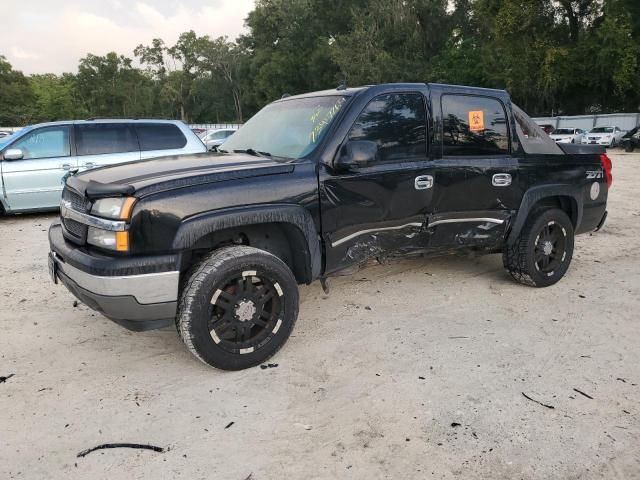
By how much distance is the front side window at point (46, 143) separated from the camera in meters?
8.23

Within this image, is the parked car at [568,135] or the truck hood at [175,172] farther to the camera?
the parked car at [568,135]

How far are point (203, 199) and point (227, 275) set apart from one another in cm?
48

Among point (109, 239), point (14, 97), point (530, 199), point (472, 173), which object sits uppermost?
point (14, 97)

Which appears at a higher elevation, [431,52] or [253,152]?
[431,52]

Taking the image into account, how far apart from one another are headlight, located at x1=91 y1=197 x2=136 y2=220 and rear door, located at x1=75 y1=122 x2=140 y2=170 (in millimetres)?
5540

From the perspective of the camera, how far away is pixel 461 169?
413 centimetres

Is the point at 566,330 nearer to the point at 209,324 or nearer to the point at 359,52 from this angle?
the point at 209,324

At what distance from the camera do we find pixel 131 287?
9.51ft

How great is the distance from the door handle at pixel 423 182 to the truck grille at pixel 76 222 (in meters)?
2.30

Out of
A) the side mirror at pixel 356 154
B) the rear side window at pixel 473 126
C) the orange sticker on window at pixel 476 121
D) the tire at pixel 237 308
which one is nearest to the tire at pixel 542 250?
the rear side window at pixel 473 126

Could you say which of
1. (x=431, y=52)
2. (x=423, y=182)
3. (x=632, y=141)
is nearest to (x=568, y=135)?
(x=632, y=141)

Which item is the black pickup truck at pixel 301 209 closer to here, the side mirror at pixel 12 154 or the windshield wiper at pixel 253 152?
the windshield wiper at pixel 253 152

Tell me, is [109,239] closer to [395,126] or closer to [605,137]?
[395,126]

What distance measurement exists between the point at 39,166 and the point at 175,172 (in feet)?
20.2
